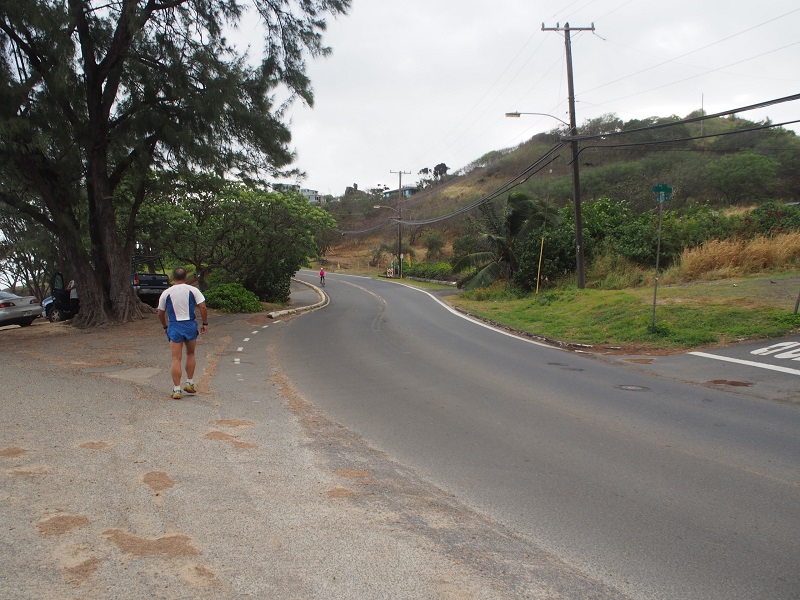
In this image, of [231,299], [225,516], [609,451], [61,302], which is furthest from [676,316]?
[61,302]

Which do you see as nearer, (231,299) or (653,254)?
(653,254)

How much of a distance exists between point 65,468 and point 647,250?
25.5 m

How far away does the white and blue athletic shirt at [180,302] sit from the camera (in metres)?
8.64

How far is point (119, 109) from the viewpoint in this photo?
1845cm

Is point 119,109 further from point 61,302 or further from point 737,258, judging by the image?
point 737,258

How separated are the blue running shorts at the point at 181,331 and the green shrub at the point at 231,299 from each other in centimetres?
1824

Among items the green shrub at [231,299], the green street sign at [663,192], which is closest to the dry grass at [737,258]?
the green street sign at [663,192]

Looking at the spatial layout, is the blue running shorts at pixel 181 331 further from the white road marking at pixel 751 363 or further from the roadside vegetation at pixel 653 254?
the roadside vegetation at pixel 653 254

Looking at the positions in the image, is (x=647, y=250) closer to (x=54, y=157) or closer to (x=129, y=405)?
(x=54, y=157)

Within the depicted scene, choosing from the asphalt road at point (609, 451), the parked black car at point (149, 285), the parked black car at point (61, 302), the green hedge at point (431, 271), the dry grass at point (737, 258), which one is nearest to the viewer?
the asphalt road at point (609, 451)

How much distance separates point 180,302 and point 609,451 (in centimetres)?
574

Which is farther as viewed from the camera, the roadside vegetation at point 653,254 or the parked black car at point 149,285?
the parked black car at point 149,285

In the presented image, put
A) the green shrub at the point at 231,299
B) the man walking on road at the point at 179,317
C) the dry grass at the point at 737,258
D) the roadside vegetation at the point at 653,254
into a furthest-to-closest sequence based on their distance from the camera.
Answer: the green shrub at the point at 231,299
the dry grass at the point at 737,258
the roadside vegetation at the point at 653,254
the man walking on road at the point at 179,317

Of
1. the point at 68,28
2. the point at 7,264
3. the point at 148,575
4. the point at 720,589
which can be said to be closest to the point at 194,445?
the point at 148,575
